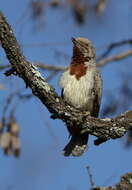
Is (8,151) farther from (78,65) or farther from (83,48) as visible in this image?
(83,48)

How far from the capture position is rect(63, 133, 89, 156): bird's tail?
23.3 ft

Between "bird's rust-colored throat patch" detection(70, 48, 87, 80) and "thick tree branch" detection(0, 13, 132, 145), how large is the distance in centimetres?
101

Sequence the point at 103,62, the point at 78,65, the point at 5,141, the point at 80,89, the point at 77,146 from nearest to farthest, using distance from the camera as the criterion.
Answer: the point at 80,89
the point at 77,146
the point at 78,65
the point at 5,141
the point at 103,62

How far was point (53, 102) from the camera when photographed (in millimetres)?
5844

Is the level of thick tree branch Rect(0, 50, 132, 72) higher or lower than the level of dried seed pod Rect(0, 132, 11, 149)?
higher

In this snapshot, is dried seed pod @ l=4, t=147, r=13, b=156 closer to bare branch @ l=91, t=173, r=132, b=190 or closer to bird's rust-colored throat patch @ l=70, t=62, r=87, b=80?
bird's rust-colored throat patch @ l=70, t=62, r=87, b=80

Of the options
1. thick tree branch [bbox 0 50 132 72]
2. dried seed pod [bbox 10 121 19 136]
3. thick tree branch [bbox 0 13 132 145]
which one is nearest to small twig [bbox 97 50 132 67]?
thick tree branch [bbox 0 50 132 72]

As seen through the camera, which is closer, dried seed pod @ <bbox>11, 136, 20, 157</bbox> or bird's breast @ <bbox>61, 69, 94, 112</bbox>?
bird's breast @ <bbox>61, 69, 94, 112</bbox>

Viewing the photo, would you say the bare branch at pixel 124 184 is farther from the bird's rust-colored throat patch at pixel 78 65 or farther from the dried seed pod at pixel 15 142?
the dried seed pod at pixel 15 142

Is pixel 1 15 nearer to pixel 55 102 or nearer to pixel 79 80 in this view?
pixel 55 102

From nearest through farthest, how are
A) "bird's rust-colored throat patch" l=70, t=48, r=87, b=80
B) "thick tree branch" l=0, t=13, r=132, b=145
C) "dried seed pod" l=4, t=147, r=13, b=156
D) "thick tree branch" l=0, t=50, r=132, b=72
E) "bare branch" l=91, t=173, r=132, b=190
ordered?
"bare branch" l=91, t=173, r=132, b=190
"thick tree branch" l=0, t=13, r=132, b=145
"bird's rust-colored throat patch" l=70, t=48, r=87, b=80
"dried seed pod" l=4, t=147, r=13, b=156
"thick tree branch" l=0, t=50, r=132, b=72

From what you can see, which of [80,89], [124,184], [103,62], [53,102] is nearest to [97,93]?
[80,89]

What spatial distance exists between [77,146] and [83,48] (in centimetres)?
117

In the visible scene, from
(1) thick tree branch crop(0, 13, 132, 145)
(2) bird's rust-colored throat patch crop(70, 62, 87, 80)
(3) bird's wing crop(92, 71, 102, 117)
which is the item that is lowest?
(1) thick tree branch crop(0, 13, 132, 145)
